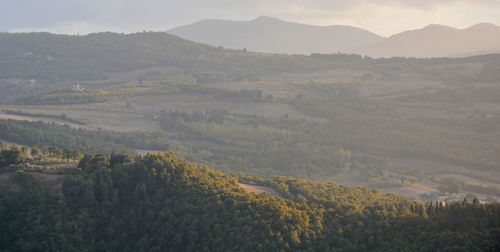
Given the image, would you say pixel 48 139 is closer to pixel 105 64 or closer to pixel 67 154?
pixel 67 154

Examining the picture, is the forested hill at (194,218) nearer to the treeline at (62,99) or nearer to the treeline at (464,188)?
the treeline at (464,188)

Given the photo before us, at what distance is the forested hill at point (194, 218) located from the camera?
36250 millimetres

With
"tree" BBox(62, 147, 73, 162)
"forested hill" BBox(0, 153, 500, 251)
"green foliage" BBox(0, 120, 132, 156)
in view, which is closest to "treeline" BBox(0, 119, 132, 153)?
"green foliage" BBox(0, 120, 132, 156)

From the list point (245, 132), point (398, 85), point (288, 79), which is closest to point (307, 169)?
point (245, 132)

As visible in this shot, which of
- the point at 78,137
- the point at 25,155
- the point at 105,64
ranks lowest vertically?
the point at 78,137

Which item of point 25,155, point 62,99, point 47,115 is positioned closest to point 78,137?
point 47,115

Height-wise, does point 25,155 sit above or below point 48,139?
above

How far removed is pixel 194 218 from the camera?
41.2 m

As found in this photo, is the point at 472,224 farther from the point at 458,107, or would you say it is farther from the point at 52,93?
the point at 52,93

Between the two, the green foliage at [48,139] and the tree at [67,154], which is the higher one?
the tree at [67,154]

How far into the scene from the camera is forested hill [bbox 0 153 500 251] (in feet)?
119

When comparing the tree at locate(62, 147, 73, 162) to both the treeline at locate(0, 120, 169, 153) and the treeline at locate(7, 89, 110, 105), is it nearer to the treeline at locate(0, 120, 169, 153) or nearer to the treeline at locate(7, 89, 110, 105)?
the treeline at locate(0, 120, 169, 153)

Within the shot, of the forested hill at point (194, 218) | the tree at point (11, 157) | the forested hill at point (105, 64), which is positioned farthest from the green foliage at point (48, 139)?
the forested hill at point (105, 64)

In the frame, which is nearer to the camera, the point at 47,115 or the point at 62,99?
the point at 47,115
